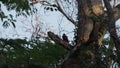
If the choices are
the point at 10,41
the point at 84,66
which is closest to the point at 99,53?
the point at 84,66

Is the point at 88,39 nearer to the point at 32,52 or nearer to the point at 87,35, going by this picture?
the point at 87,35

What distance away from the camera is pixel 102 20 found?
27.2 ft

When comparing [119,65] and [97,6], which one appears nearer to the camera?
[119,65]

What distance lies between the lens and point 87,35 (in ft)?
28.7

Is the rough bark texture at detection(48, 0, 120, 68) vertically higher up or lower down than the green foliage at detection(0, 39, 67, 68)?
higher up

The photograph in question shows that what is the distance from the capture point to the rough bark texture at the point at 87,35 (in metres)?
8.22

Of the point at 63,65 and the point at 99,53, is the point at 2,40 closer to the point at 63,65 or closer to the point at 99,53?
the point at 63,65

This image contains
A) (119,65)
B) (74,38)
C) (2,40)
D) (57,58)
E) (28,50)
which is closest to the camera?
(119,65)

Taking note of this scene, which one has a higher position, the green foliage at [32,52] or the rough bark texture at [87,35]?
the rough bark texture at [87,35]

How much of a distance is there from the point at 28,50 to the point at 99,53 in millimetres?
2676

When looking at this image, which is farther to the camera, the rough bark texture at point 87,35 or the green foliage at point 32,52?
the green foliage at point 32,52

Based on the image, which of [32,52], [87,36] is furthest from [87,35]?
[32,52]

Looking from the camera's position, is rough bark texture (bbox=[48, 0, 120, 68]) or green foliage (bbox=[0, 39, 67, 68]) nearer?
rough bark texture (bbox=[48, 0, 120, 68])

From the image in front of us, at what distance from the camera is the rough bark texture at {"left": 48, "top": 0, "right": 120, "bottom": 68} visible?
8219mm
